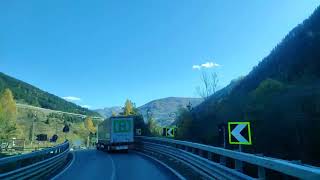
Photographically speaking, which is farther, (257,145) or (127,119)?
(127,119)

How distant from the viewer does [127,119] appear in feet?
137

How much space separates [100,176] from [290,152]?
26.8 ft

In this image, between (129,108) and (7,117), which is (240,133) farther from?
(7,117)

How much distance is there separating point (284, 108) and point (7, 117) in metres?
114

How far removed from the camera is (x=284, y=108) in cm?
2559

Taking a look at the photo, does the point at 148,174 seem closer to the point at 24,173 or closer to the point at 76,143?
the point at 24,173

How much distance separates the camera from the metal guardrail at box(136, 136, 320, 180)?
19.4 feet

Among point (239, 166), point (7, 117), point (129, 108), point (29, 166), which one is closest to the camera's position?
point (239, 166)

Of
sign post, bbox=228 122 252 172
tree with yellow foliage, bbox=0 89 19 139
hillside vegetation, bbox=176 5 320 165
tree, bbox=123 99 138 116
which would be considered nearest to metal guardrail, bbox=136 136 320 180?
sign post, bbox=228 122 252 172

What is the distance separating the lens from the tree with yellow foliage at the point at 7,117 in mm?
114069

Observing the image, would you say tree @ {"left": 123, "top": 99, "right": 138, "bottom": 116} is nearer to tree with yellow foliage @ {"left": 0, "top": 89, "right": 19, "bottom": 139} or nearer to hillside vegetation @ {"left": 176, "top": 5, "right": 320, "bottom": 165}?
tree with yellow foliage @ {"left": 0, "top": 89, "right": 19, "bottom": 139}

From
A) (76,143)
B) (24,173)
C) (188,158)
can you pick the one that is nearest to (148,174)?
(188,158)

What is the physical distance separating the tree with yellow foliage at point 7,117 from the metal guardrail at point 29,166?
3692 inches

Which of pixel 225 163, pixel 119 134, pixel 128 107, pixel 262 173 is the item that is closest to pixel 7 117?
pixel 128 107
